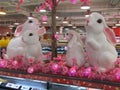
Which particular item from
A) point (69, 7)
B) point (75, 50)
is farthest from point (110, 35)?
point (69, 7)

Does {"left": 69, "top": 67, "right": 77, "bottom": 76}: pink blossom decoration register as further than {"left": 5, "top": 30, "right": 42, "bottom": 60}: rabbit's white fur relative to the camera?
No

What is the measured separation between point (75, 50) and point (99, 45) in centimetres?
23

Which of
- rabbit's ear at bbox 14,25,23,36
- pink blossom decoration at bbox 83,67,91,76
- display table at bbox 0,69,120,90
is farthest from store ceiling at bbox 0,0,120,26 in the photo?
pink blossom decoration at bbox 83,67,91,76

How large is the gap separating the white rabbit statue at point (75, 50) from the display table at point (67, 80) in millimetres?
175

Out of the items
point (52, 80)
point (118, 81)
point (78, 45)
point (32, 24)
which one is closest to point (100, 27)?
point (78, 45)

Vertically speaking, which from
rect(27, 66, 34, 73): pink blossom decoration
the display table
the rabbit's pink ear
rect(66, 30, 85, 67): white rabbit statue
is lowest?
the display table

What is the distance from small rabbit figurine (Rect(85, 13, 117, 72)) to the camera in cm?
158

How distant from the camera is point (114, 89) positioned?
4.67 ft

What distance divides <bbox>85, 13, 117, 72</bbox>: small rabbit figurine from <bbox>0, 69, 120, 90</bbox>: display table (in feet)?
0.48

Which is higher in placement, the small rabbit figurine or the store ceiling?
the store ceiling

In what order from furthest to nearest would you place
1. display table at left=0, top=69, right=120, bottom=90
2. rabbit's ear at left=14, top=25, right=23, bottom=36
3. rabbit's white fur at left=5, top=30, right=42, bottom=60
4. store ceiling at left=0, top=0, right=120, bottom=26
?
1. store ceiling at left=0, top=0, right=120, bottom=26
2. rabbit's ear at left=14, top=25, right=23, bottom=36
3. rabbit's white fur at left=5, top=30, right=42, bottom=60
4. display table at left=0, top=69, right=120, bottom=90

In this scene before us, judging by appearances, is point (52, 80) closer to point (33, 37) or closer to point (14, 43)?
point (33, 37)

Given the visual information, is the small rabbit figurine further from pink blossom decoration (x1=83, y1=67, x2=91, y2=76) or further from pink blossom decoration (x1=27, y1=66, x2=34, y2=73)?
pink blossom decoration (x1=27, y1=66, x2=34, y2=73)

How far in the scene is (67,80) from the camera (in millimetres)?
1624
